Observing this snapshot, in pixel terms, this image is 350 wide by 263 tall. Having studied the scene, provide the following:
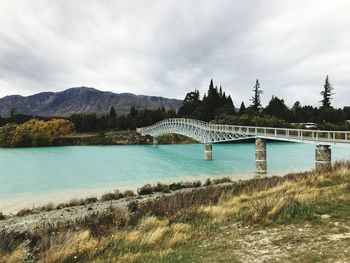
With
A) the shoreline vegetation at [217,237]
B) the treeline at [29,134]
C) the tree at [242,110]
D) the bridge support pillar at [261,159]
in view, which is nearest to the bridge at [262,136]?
the bridge support pillar at [261,159]

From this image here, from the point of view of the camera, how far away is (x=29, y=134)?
327 feet

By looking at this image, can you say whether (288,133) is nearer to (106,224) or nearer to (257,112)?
(106,224)

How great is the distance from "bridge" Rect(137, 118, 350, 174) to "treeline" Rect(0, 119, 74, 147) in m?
42.3

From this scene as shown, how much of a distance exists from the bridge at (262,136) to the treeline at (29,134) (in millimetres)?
42330

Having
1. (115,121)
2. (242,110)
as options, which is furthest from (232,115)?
(115,121)

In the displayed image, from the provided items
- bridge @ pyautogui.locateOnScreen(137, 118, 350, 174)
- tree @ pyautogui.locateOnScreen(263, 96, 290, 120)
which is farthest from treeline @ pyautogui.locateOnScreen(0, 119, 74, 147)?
tree @ pyautogui.locateOnScreen(263, 96, 290, 120)

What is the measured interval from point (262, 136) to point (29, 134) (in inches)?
3316

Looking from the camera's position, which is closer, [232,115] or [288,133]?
[288,133]

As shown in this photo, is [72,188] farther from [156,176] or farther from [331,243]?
[331,243]

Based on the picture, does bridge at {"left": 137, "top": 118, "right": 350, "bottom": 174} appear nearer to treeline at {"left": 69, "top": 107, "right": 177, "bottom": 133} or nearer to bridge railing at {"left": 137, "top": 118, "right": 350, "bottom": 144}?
bridge railing at {"left": 137, "top": 118, "right": 350, "bottom": 144}

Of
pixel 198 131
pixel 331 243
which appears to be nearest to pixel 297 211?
pixel 331 243

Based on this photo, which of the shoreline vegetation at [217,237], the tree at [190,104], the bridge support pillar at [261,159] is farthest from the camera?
the tree at [190,104]

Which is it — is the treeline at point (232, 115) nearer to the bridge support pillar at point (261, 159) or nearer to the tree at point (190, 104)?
the tree at point (190, 104)

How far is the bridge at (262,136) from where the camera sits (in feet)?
96.5
